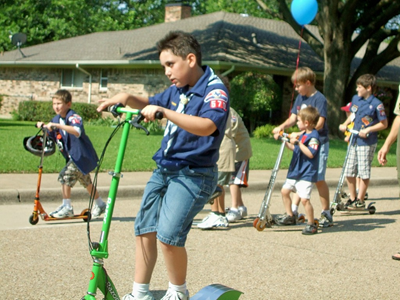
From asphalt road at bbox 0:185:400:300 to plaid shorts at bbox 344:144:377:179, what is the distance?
107 centimetres

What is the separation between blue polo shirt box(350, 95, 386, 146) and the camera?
350 inches

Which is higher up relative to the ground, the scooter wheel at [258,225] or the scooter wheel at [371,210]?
the scooter wheel at [258,225]

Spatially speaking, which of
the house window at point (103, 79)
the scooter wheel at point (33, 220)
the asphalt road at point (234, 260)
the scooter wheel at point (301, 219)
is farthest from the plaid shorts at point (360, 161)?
the house window at point (103, 79)

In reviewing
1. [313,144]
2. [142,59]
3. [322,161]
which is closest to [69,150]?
[313,144]

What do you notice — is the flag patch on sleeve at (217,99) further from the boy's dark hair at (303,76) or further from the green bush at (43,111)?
the green bush at (43,111)

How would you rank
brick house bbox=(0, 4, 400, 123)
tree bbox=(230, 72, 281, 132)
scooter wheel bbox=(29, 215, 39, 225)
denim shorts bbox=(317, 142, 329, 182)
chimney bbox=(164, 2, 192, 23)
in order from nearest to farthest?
scooter wheel bbox=(29, 215, 39, 225), denim shorts bbox=(317, 142, 329, 182), tree bbox=(230, 72, 281, 132), brick house bbox=(0, 4, 400, 123), chimney bbox=(164, 2, 192, 23)

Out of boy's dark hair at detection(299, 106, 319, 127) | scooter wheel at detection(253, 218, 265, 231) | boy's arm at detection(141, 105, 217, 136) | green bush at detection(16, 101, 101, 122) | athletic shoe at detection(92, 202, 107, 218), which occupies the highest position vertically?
boy's arm at detection(141, 105, 217, 136)

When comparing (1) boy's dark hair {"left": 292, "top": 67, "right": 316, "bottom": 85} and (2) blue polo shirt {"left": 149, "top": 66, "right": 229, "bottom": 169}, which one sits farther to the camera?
(1) boy's dark hair {"left": 292, "top": 67, "right": 316, "bottom": 85}

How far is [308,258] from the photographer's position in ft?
20.0

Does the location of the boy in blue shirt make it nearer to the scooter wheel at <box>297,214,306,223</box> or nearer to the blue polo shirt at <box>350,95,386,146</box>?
the scooter wheel at <box>297,214,306,223</box>

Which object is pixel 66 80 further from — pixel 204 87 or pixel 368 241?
pixel 204 87

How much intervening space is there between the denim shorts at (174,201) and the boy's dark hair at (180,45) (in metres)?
0.75

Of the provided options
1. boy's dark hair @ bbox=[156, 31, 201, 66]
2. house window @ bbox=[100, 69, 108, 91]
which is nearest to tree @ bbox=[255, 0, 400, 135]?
house window @ bbox=[100, 69, 108, 91]

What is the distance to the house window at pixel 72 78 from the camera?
2925 centimetres
